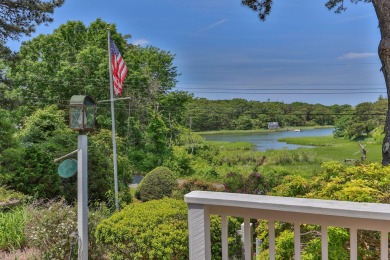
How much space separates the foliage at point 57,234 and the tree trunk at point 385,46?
11.6 ft

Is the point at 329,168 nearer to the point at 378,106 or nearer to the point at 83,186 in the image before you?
the point at 83,186

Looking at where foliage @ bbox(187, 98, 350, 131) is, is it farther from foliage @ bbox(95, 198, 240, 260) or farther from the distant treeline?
foliage @ bbox(95, 198, 240, 260)

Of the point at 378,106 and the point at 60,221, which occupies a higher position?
the point at 378,106

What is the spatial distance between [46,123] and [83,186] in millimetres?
8393

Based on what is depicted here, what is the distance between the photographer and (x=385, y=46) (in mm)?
4301

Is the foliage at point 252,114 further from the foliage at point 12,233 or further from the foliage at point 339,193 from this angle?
the foliage at point 12,233

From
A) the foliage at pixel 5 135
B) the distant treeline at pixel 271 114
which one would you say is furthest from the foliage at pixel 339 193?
the distant treeline at pixel 271 114

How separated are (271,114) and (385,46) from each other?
1406cm

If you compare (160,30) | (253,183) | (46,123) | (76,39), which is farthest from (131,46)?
(253,183)

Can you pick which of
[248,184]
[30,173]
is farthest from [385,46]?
[30,173]

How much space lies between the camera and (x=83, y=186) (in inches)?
99.7

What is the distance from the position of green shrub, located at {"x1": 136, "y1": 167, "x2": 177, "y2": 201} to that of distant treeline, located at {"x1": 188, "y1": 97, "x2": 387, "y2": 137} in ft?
34.3

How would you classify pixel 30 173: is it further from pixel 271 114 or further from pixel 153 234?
pixel 271 114

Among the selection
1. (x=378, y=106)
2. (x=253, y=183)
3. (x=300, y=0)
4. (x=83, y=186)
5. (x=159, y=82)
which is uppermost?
(x=300, y=0)
